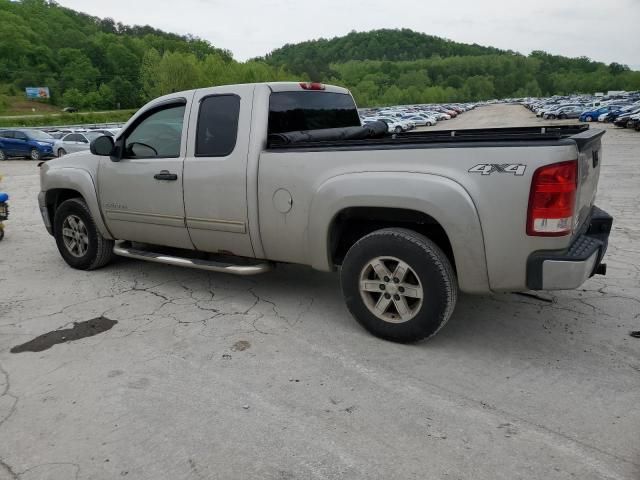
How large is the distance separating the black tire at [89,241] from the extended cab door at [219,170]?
5.00ft

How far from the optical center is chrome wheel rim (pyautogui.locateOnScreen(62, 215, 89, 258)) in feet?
18.0

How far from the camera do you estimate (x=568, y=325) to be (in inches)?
154

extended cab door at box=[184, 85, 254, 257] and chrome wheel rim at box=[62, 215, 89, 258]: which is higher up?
extended cab door at box=[184, 85, 254, 257]

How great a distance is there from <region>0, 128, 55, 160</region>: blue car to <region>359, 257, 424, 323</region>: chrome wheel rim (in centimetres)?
2418

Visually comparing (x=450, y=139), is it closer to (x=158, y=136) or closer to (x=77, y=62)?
(x=158, y=136)

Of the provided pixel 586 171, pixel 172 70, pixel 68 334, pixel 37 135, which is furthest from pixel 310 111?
pixel 172 70

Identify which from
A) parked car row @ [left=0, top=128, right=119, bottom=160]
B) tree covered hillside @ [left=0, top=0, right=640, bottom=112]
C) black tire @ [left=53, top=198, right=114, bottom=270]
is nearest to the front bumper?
black tire @ [left=53, top=198, right=114, bottom=270]

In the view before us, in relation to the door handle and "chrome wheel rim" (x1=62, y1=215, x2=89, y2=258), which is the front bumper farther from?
"chrome wheel rim" (x1=62, y1=215, x2=89, y2=258)

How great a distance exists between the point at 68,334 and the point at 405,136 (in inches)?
122

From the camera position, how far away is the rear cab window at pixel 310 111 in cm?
423

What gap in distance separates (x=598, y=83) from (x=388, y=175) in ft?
662

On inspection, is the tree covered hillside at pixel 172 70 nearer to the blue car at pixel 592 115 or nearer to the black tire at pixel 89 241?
the blue car at pixel 592 115

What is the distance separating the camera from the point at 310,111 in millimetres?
4594

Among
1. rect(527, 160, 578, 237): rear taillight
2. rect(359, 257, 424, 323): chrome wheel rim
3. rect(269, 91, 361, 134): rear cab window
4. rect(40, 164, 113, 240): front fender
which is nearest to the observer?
rect(527, 160, 578, 237): rear taillight
